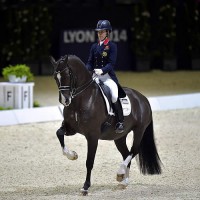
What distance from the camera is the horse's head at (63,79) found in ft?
22.6

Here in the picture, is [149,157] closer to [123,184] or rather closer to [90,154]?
[123,184]

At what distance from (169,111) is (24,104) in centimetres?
222

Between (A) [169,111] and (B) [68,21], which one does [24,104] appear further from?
(B) [68,21]

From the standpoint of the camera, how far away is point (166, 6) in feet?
53.0

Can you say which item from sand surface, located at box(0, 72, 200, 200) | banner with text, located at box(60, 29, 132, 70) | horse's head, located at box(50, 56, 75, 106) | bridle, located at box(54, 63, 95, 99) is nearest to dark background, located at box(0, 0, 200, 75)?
banner with text, located at box(60, 29, 132, 70)

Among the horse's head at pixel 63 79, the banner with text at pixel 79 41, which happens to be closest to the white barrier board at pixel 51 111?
the banner with text at pixel 79 41

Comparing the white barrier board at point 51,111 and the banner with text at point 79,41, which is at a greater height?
the banner with text at point 79,41

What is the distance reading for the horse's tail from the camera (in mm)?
7801

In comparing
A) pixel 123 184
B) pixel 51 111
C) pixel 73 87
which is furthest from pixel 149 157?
pixel 51 111

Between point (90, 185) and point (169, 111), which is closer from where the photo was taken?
point (90, 185)

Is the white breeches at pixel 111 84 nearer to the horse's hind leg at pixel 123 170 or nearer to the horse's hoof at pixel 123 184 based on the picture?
the horse's hind leg at pixel 123 170

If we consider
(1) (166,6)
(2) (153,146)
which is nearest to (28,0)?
(1) (166,6)

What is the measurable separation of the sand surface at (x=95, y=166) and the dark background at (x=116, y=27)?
4.00 metres

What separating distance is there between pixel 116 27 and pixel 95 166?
24.9ft
